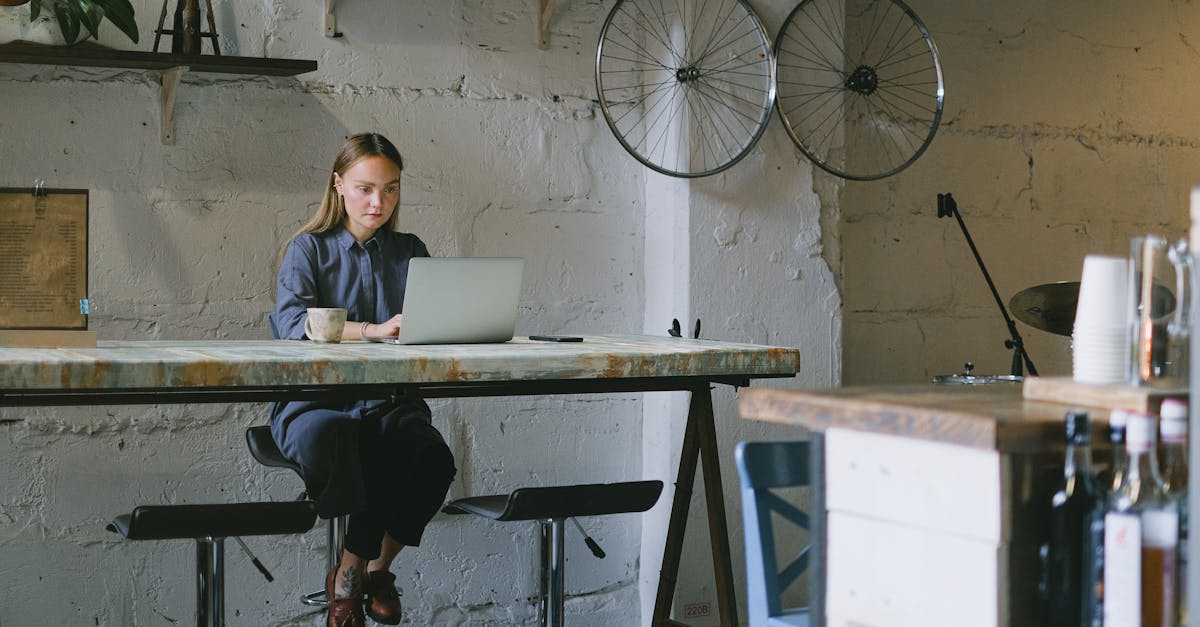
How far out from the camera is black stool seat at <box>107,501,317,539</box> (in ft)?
7.19

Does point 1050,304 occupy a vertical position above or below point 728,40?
below

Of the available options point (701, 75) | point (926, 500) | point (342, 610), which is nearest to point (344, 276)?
point (342, 610)

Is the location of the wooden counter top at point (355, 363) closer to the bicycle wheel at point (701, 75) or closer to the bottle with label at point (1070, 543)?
the bicycle wheel at point (701, 75)

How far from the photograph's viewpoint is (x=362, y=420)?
289 centimetres

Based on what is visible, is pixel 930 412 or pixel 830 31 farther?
pixel 830 31

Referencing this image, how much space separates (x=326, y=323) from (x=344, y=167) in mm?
576

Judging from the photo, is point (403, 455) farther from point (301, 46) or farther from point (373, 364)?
point (301, 46)

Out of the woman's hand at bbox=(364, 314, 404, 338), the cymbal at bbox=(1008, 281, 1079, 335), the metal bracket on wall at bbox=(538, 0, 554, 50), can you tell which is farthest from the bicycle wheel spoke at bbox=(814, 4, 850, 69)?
the woman's hand at bbox=(364, 314, 404, 338)

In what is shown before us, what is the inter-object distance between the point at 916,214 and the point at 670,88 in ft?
3.32

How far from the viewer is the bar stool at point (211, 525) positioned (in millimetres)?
2197

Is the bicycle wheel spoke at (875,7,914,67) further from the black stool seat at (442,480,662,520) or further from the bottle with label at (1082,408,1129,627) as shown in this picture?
the bottle with label at (1082,408,1129,627)

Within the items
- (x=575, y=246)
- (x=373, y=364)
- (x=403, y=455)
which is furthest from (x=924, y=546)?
(x=575, y=246)

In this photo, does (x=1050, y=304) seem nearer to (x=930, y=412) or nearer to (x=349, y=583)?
(x=349, y=583)

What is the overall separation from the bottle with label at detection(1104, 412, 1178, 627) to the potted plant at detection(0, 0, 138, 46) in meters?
2.51
